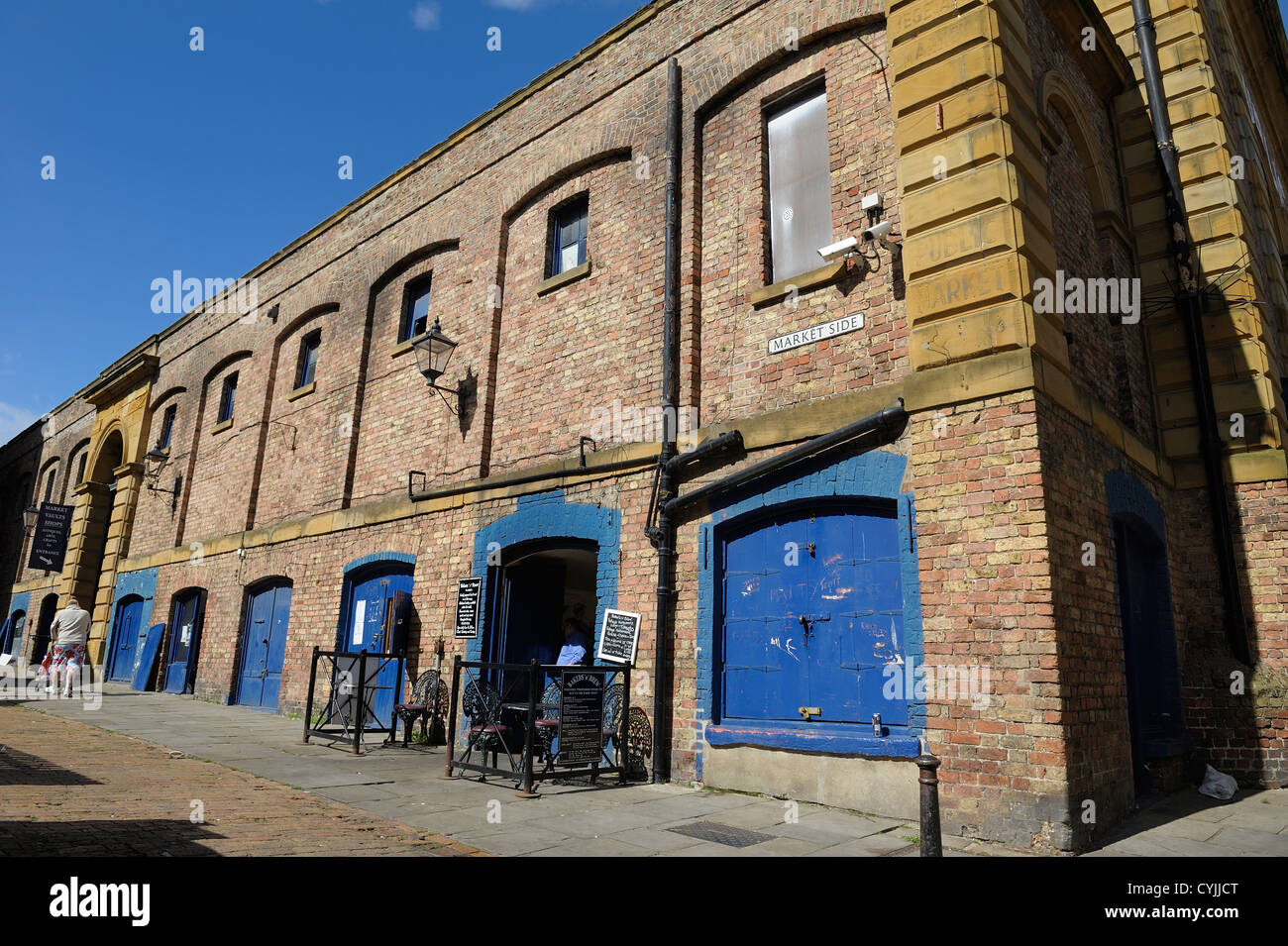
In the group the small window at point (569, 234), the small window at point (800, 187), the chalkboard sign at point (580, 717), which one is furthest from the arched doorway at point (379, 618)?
the small window at point (800, 187)

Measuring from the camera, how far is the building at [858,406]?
606cm

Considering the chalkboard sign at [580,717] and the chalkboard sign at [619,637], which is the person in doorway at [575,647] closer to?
the chalkboard sign at [619,637]

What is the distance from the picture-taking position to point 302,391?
14984 mm

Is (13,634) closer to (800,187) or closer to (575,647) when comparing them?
(575,647)

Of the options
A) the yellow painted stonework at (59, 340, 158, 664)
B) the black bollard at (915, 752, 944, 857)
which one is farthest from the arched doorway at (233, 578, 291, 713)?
the black bollard at (915, 752, 944, 857)

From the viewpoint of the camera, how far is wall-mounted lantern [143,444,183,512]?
61.5 ft

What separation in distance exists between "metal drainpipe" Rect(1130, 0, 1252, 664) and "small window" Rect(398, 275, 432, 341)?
423 inches

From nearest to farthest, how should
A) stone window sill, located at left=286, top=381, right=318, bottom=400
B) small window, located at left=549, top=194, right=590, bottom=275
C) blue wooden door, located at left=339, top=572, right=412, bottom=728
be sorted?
1. small window, located at left=549, top=194, right=590, bottom=275
2. blue wooden door, located at left=339, top=572, right=412, bottom=728
3. stone window sill, located at left=286, top=381, right=318, bottom=400

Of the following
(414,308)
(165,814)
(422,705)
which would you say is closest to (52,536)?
(414,308)

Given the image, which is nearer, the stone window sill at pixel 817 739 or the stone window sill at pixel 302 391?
the stone window sill at pixel 817 739

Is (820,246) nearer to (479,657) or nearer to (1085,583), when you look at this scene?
(1085,583)

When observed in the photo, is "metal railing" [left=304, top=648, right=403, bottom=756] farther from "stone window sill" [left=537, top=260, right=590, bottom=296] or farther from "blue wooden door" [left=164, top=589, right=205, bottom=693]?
"blue wooden door" [left=164, top=589, right=205, bottom=693]

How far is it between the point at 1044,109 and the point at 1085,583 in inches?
191

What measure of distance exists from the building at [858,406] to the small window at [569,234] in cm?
6
